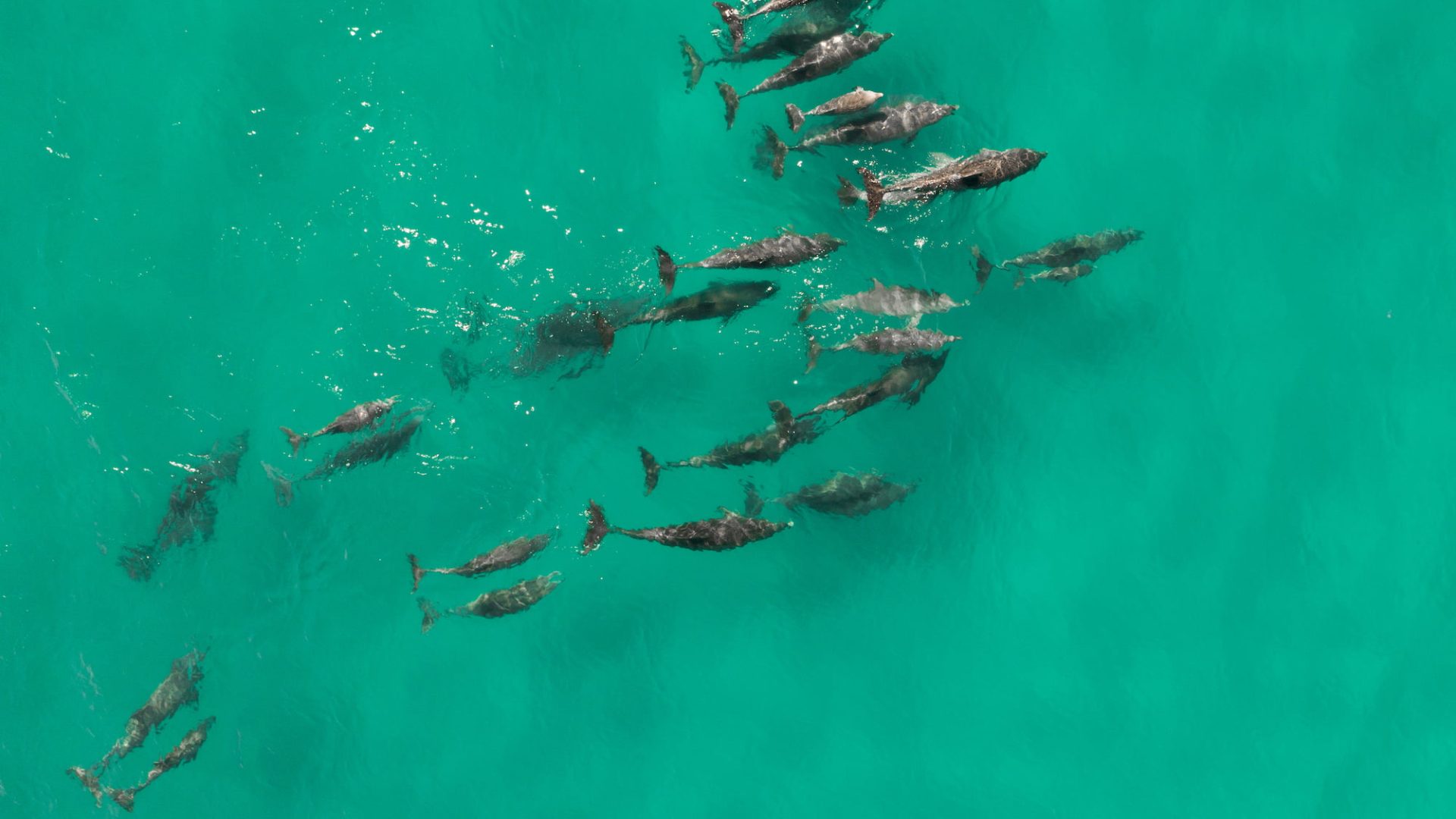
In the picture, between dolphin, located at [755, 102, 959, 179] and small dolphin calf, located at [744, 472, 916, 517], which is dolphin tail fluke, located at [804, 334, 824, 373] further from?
dolphin, located at [755, 102, 959, 179]

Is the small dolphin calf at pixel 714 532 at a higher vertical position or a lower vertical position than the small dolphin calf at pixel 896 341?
lower

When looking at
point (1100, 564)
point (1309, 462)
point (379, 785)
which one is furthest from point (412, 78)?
point (1309, 462)

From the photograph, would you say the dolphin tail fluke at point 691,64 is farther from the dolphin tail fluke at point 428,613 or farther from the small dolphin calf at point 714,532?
the dolphin tail fluke at point 428,613

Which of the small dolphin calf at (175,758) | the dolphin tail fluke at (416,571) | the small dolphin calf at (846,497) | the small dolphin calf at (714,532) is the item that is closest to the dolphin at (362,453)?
the dolphin tail fluke at (416,571)

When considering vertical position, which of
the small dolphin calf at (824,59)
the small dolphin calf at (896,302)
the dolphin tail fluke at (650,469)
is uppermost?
the small dolphin calf at (824,59)

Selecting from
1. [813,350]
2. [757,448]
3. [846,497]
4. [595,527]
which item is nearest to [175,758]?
[595,527]

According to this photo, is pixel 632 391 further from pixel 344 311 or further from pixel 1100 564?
pixel 1100 564
